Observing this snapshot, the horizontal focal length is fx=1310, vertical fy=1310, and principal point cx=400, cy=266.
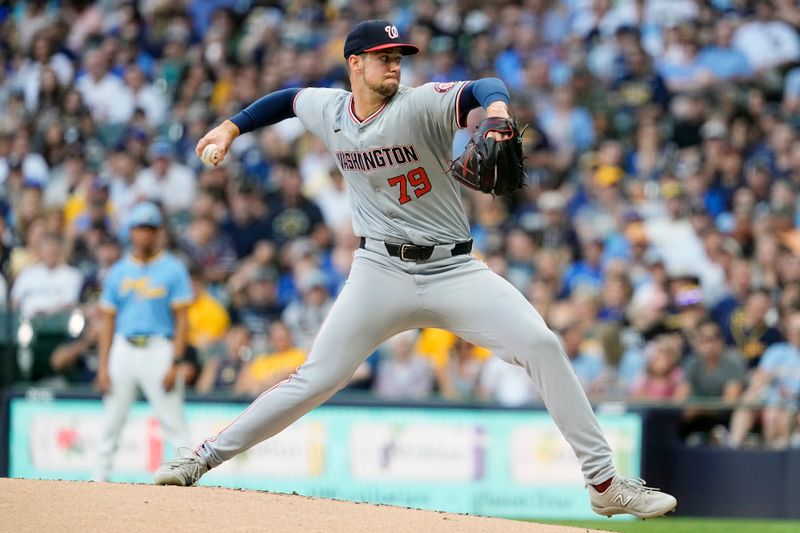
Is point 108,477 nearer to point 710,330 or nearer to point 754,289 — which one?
point 710,330

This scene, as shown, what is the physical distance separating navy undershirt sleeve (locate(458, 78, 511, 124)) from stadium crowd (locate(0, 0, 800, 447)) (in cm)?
498

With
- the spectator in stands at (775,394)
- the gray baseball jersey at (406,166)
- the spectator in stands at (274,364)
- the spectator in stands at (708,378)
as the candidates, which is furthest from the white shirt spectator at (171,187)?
the gray baseball jersey at (406,166)

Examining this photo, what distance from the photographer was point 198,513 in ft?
17.3

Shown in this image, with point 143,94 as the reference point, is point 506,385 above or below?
below

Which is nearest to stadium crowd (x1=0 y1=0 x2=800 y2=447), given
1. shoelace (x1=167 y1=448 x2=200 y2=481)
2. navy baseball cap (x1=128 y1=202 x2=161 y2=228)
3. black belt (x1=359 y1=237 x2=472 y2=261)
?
navy baseball cap (x1=128 y1=202 x2=161 y2=228)

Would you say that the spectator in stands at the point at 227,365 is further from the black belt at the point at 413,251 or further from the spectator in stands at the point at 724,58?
the spectator in stands at the point at 724,58

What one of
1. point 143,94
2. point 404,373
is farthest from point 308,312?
point 143,94

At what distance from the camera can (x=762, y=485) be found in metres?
9.43

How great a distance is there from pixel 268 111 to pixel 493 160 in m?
1.44

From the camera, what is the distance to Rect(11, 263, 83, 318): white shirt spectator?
1178 cm

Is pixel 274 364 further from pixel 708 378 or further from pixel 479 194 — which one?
pixel 708 378

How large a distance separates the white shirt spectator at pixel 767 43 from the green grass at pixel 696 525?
19.1 ft

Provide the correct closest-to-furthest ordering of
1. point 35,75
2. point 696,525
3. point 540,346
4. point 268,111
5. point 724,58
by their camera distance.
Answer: point 540,346 < point 268,111 < point 696,525 < point 724,58 < point 35,75

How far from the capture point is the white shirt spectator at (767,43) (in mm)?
13477
